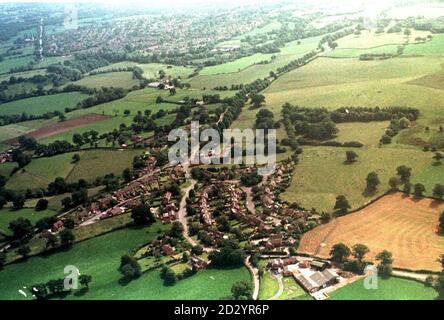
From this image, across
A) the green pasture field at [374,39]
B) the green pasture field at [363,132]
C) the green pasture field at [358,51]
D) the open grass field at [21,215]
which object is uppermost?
the green pasture field at [374,39]

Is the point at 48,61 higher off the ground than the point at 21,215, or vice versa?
the point at 48,61

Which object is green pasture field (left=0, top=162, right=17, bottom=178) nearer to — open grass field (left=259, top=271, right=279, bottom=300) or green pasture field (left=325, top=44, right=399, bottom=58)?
open grass field (left=259, top=271, right=279, bottom=300)

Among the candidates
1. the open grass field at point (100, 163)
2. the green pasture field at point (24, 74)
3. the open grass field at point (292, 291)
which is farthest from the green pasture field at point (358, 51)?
the open grass field at point (292, 291)

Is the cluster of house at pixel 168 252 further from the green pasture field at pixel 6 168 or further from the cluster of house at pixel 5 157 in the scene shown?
the cluster of house at pixel 5 157

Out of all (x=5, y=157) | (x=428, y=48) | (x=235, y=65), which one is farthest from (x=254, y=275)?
(x=235, y=65)

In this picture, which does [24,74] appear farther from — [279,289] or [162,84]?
[279,289]
